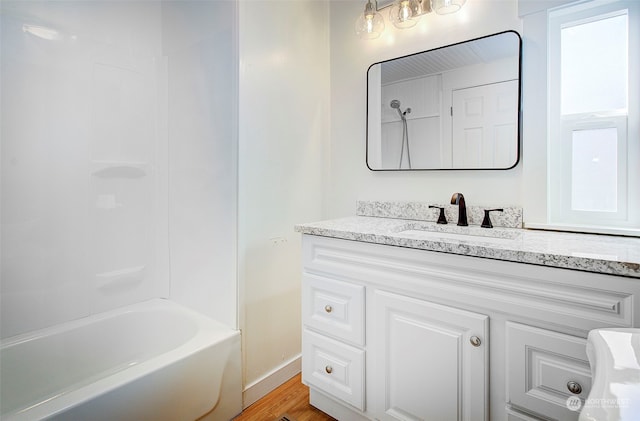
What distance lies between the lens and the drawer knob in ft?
3.18

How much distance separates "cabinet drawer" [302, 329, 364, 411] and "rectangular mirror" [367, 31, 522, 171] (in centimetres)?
100

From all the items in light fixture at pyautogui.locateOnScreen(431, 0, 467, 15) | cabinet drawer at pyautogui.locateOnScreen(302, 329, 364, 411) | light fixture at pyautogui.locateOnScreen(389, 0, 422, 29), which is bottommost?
cabinet drawer at pyautogui.locateOnScreen(302, 329, 364, 411)

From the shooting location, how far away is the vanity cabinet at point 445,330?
983mm

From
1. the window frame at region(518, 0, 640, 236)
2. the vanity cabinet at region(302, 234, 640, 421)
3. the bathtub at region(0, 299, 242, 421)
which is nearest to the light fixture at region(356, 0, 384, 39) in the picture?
the window frame at region(518, 0, 640, 236)

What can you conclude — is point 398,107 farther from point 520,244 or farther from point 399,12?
point 520,244

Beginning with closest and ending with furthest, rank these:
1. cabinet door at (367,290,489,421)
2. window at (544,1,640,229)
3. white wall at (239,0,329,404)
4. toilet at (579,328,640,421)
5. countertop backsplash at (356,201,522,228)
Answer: toilet at (579,328,640,421) < cabinet door at (367,290,489,421) < window at (544,1,640,229) < countertop backsplash at (356,201,522,228) < white wall at (239,0,329,404)

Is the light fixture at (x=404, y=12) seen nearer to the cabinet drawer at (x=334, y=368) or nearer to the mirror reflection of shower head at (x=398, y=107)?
the mirror reflection of shower head at (x=398, y=107)

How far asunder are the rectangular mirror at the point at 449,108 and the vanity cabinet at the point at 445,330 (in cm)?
70

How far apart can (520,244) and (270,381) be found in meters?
1.42

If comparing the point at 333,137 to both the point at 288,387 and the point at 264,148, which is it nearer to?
the point at 264,148

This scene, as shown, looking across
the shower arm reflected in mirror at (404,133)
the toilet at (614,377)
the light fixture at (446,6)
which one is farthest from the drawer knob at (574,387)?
the light fixture at (446,6)

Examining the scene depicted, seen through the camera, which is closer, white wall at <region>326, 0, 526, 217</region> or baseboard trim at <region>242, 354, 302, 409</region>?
white wall at <region>326, 0, 526, 217</region>

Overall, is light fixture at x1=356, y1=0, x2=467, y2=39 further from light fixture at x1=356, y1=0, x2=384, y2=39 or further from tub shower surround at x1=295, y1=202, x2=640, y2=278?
tub shower surround at x1=295, y1=202, x2=640, y2=278

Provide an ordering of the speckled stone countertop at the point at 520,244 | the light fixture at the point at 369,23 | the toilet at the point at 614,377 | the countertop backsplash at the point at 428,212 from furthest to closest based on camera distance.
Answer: the light fixture at the point at 369,23, the countertop backsplash at the point at 428,212, the speckled stone countertop at the point at 520,244, the toilet at the point at 614,377
